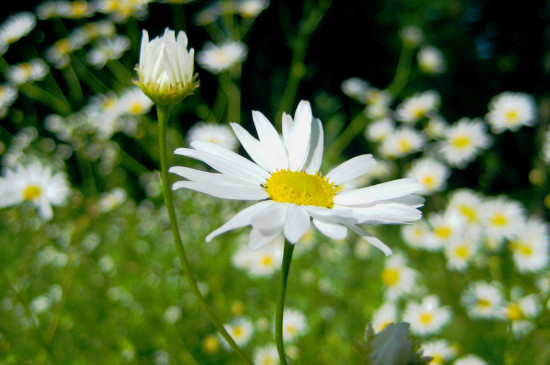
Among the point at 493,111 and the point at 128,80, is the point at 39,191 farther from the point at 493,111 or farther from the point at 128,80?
the point at 493,111


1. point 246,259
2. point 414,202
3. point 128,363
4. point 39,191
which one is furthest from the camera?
point 246,259

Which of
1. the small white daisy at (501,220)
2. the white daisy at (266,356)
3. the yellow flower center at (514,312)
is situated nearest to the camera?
the yellow flower center at (514,312)

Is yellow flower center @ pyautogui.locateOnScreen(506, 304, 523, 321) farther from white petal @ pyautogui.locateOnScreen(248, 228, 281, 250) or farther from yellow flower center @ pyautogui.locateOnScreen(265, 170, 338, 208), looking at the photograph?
white petal @ pyautogui.locateOnScreen(248, 228, 281, 250)

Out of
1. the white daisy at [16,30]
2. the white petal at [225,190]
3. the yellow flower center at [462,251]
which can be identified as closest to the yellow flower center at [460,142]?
the yellow flower center at [462,251]

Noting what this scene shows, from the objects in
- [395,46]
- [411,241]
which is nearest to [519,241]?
[411,241]

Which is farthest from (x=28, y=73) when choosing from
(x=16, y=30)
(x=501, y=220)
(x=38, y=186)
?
(x=501, y=220)

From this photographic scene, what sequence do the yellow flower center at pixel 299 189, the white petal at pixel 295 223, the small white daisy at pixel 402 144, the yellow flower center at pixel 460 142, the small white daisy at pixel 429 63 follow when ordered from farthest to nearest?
1. the small white daisy at pixel 429 63
2. the small white daisy at pixel 402 144
3. the yellow flower center at pixel 460 142
4. the yellow flower center at pixel 299 189
5. the white petal at pixel 295 223

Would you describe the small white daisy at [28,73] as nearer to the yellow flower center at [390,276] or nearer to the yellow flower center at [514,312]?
the yellow flower center at [390,276]
